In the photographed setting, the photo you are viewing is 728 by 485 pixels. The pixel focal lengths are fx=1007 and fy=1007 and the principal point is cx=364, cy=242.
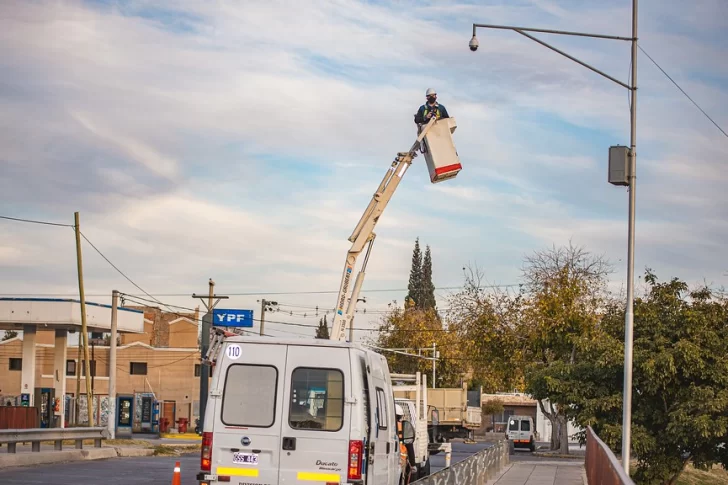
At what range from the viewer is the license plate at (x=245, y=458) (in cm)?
1212

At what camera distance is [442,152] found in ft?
71.4

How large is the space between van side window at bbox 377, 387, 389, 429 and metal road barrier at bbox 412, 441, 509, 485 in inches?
37.8

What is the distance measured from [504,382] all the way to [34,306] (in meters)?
22.5

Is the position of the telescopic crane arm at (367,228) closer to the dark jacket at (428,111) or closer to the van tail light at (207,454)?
the dark jacket at (428,111)

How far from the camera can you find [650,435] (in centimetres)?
3078

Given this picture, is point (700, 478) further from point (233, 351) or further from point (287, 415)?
point (233, 351)

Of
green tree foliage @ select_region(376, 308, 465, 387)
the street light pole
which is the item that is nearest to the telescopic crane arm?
the street light pole

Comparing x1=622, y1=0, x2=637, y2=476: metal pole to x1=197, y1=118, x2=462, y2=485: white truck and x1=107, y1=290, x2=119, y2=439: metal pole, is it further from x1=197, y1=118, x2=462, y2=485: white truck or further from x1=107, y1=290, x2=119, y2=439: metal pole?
x1=107, y1=290, x2=119, y2=439: metal pole

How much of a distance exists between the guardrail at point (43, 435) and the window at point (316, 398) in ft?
43.0

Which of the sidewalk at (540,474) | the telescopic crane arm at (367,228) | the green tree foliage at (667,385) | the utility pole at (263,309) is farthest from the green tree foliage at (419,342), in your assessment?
the telescopic crane arm at (367,228)

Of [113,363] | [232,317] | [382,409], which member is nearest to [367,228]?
[382,409]

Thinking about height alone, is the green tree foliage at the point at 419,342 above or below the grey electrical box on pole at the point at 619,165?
below

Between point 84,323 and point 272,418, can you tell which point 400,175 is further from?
point 84,323

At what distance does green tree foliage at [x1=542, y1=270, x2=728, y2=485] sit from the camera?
95.8ft
